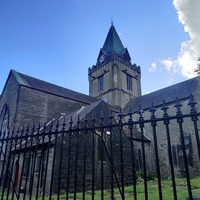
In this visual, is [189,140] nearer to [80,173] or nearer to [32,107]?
[80,173]

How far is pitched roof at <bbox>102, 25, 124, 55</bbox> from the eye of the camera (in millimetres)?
37719

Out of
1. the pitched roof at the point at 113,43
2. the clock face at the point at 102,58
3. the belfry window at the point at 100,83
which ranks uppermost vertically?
the pitched roof at the point at 113,43

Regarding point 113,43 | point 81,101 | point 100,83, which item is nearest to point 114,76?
point 100,83

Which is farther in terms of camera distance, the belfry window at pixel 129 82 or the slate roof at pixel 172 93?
the belfry window at pixel 129 82

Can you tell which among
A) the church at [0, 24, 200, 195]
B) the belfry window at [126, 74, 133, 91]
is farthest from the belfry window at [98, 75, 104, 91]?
the belfry window at [126, 74, 133, 91]

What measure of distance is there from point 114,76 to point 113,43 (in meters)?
9.31

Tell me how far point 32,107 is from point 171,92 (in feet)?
56.9

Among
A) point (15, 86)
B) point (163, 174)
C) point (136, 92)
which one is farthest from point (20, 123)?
point (136, 92)

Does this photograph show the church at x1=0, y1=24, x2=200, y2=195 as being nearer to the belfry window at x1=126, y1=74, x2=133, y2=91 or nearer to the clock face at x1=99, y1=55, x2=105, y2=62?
the belfry window at x1=126, y1=74, x2=133, y2=91

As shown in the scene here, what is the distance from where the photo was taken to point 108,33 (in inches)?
1666

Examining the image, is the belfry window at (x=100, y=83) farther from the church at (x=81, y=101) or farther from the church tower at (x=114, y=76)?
the church at (x=81, y=101)

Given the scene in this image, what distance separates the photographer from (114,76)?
32.8 meters

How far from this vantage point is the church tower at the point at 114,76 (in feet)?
106

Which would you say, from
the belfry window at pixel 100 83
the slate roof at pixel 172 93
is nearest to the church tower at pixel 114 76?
the belfry window at pixel 100 83
